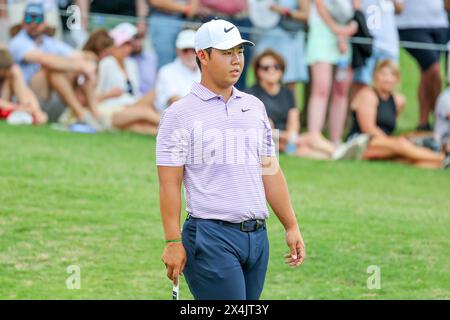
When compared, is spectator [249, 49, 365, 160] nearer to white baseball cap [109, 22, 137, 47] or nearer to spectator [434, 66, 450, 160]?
spectator [434, 66, 450, 160]

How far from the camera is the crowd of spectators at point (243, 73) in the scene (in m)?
13.9

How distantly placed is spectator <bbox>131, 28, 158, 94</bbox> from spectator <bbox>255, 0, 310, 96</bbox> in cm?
131

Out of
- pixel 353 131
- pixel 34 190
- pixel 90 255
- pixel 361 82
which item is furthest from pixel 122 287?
pixel 361 82

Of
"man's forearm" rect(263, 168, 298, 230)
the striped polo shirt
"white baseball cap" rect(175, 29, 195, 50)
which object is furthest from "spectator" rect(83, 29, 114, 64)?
the striped polo shirt

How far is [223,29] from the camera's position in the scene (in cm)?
610

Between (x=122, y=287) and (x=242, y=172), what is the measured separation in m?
3.02

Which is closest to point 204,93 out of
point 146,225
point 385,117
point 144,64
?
point 146,225

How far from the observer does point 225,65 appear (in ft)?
20.1

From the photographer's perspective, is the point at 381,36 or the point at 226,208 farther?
the point at 381,36

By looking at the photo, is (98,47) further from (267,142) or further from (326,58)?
(267,142)

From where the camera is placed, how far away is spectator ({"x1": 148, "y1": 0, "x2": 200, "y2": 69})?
14.7m

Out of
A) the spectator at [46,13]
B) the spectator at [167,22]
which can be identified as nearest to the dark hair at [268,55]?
the spectator at [167,22]

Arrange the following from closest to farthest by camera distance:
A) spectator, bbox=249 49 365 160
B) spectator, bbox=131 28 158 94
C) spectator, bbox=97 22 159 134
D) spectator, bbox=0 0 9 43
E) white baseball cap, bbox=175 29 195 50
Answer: white baseball cap, bbox=175 29 195 50 < spectator, bbox=249 49 365 160 < spectator, bbox=97 22 159 134 < spectator, bbox=0 0 9 43 < spectator, bbox=131 28 158 94
